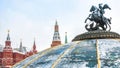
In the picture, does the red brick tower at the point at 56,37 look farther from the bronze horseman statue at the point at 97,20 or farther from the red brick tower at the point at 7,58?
the bronze horseman statue at the point at 97,20

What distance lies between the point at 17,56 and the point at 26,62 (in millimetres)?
52497

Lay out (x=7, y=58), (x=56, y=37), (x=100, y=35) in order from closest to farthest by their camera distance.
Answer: (x=100, y=35) < (x=7, y=58) < (x=56, y=37)

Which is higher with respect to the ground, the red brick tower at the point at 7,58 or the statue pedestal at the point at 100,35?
the statue pedestal at the point at 100,35

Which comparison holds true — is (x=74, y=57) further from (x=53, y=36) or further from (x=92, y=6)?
(x=53, y=36)

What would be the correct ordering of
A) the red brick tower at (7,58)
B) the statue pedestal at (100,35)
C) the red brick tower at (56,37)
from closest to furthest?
the statue pedestal at (100,35) → the red brick tower at (7,58) → the red brick tower at (56,37)

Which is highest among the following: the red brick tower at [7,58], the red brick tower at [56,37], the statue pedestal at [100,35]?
the red brick tower at [56,37]

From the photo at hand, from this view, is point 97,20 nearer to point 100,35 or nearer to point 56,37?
point 100,35

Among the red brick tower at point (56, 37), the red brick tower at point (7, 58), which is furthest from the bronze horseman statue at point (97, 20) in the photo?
the red brick tower at point (56, 37)

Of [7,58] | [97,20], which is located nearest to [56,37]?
[7,58]

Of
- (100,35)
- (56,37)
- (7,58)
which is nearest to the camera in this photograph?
(100,35)

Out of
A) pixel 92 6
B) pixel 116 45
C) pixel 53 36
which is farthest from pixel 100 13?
pixel 53 36

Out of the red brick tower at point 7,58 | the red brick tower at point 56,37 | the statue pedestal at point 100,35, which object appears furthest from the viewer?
the red brick tower at point 56,37

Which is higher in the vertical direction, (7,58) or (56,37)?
(56,37)

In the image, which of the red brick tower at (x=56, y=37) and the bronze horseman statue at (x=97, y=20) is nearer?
the bronze horseman statue at (x=97, y=20)
